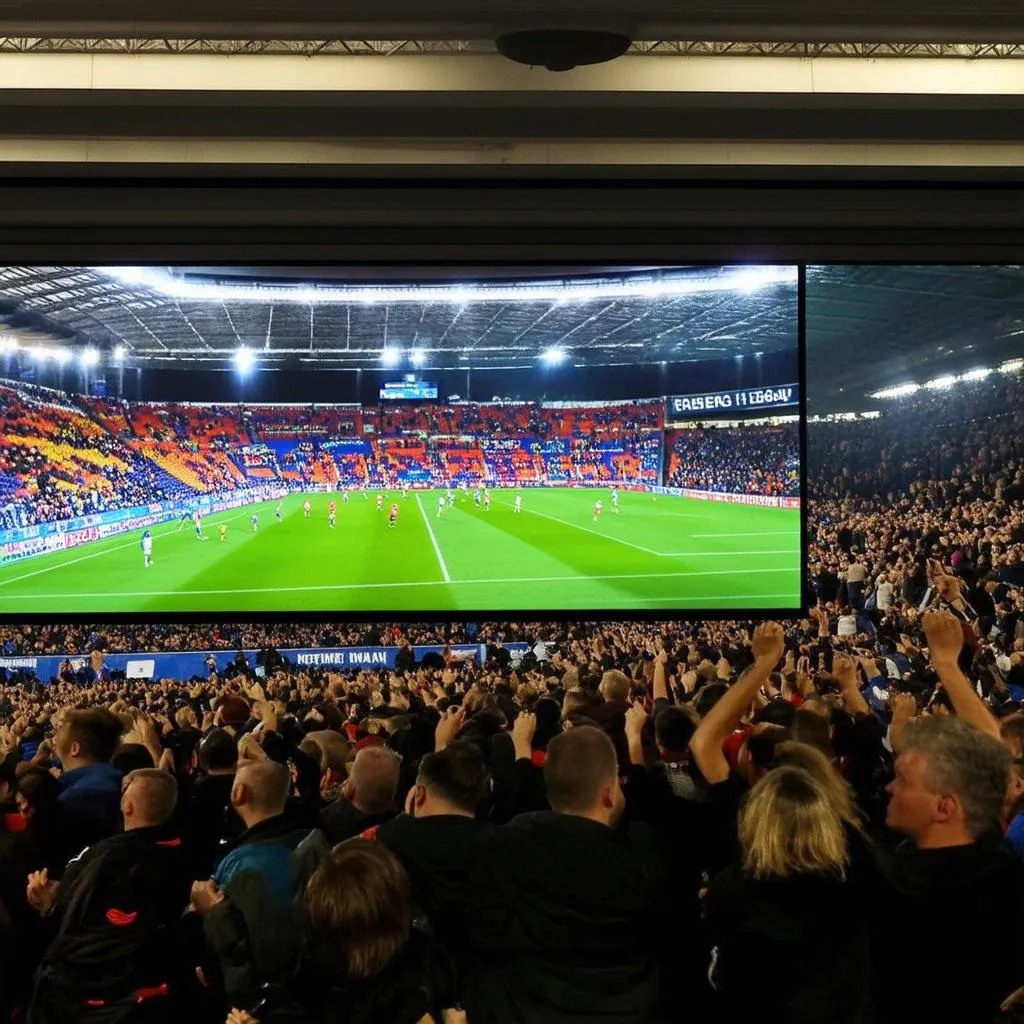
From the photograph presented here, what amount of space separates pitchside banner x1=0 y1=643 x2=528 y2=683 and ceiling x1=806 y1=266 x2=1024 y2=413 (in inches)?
193

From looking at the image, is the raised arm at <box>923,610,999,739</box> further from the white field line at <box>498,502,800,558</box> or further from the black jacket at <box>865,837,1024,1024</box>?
the white field line at <box>498,502,800,558</box>

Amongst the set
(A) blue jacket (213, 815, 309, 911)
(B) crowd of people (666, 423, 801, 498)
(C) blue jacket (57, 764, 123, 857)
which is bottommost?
(C) blue jacket (57, 764, 123, 857)

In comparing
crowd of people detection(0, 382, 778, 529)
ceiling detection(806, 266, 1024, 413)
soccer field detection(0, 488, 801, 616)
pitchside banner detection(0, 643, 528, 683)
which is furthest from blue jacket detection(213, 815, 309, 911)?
ceiling detection(806, 266, 1024, 413)

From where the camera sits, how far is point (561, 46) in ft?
18.3

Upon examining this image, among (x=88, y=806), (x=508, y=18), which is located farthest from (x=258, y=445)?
(x=88, y=806)

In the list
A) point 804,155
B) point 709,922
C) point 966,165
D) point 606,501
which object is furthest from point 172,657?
point 709,922

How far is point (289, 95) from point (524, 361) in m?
2.92

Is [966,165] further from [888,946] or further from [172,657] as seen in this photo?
[172,657]

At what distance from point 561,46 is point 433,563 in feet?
13.1

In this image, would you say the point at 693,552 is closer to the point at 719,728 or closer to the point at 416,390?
the point at 416,390

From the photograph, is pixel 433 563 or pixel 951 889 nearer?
pixel 951 889

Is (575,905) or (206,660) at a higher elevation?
(575,905)

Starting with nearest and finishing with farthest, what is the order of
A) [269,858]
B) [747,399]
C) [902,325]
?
[269,858] < [747,399] < [902,325]

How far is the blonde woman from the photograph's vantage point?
2.81m
